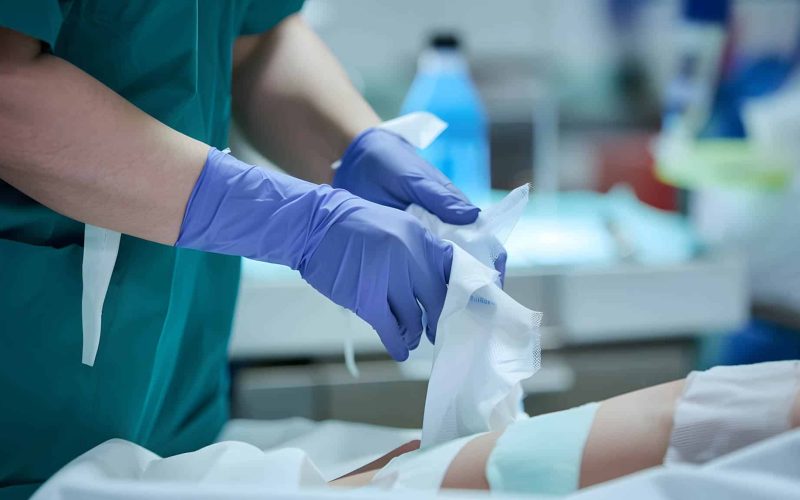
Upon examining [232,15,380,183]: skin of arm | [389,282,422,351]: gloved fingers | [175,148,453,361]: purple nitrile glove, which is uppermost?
[232,15,380,183]: skin of arm

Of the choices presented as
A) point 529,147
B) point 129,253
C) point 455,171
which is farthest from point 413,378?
point 129,253

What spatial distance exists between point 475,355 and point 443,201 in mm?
192

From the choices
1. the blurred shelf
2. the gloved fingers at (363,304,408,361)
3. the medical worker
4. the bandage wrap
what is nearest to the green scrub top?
the medical worker

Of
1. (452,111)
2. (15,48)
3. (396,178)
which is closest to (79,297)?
(15,48)

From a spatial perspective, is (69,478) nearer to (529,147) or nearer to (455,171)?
(455,171)

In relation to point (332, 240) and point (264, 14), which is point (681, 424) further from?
point (264, 14)

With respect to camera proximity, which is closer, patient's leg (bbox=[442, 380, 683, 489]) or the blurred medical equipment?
patient's leg (bbox=[442, 380, 683, 489])

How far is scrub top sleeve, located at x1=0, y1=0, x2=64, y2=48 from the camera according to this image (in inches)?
23.4

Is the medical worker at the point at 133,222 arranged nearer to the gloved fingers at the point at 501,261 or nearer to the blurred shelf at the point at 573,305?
the gloved fingers at the point at 501,261

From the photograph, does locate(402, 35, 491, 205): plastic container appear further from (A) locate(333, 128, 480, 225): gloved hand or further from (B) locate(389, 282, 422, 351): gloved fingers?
(B) locate(389, 282, 422, 351): gloved fingers

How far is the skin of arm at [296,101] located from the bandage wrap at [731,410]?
1.78 feet

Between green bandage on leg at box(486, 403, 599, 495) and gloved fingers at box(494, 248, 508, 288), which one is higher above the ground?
gloved fingers at box(494, 248, 508, 288)

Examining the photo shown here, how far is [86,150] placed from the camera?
2.10 feet

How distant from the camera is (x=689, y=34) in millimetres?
1974
